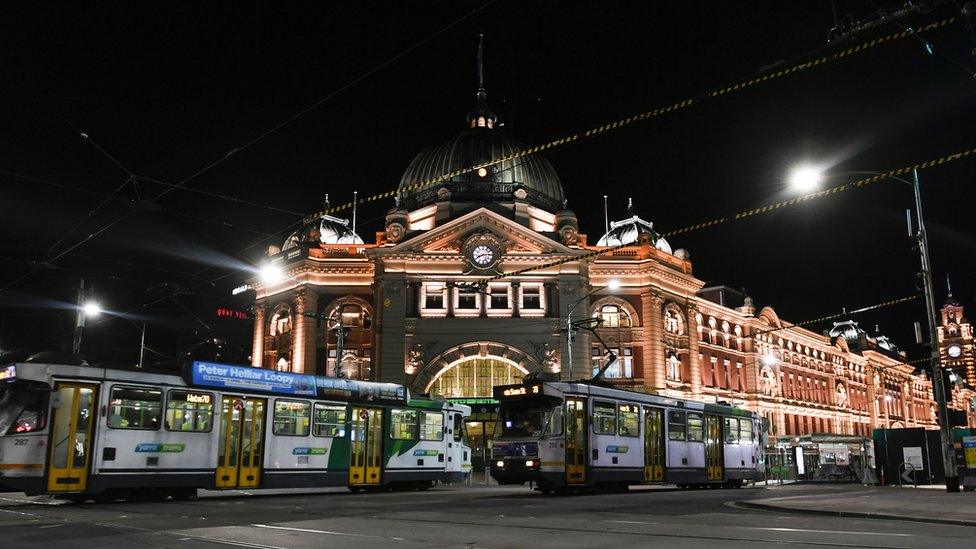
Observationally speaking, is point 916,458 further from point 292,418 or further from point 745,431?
point 292,418

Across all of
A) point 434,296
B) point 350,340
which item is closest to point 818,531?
point 434,296

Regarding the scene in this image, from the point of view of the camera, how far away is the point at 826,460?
59125mm

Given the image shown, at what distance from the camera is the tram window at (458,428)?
104 ft

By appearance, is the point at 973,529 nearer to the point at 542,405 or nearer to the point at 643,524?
the point at 643,524

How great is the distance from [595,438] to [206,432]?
39.6 ft

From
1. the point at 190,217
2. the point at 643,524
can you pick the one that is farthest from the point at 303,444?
the point at 643,524

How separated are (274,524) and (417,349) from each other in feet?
131

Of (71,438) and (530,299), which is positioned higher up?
(530,299)

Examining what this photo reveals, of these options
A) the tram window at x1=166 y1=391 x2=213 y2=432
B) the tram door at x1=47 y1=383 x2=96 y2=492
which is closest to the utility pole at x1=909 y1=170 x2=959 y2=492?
the tram window at x1=166 y1=391 x2=213 y2=432

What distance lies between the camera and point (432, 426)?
99.7 feet

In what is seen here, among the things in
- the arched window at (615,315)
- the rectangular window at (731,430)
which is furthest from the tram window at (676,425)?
the arched window at (615,315)

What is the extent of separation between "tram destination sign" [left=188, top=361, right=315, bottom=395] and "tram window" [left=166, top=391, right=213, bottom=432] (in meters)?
0.41

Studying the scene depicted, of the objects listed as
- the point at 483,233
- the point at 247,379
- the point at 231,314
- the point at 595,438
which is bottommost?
the point at 595,438

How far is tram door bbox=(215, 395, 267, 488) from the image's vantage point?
23.4m
